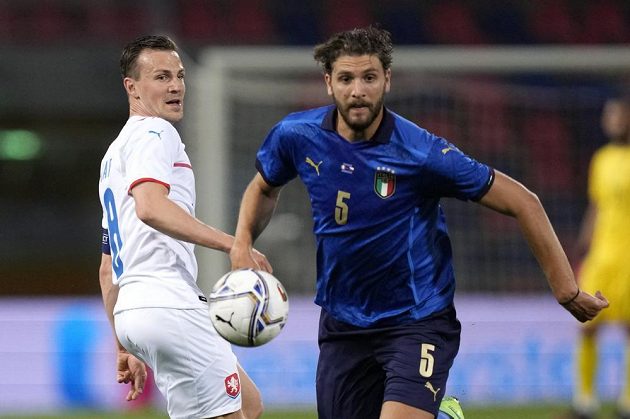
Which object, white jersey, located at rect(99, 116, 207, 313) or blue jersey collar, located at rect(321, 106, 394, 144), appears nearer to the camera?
white jersey, located at rect(99, 116, 207, 313)

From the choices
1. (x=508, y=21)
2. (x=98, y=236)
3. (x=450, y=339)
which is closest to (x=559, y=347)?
(x=450, y=339)

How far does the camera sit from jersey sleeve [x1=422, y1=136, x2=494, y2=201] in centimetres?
474

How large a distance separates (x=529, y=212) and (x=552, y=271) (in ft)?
0.89

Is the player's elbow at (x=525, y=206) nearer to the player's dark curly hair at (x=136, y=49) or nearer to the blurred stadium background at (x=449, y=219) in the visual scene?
the player's dark curly hair at (x=136, y=49)

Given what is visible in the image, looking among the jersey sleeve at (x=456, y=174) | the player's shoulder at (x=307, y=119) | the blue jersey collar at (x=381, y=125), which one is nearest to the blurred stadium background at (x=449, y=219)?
the player's shoulder at (x=307, y=119)

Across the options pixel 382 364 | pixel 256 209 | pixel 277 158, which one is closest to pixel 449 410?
pixel 382 364

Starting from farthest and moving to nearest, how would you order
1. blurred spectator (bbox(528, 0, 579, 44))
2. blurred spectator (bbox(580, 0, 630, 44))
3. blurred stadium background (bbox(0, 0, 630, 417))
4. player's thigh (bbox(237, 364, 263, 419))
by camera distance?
blurred spectator (bbox(528, 0, 579, 44))
blurred spectator (bbox(580, 0, 630, 44))
blurred stadium background (bbox(0, 0, 630, 417))
player's thigh (bbox(237, 364, 263, 419))

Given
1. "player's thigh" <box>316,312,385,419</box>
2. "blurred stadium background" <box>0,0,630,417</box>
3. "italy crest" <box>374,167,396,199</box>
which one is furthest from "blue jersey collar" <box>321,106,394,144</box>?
"blurred stadium background" <box>0,0,630,417</box>

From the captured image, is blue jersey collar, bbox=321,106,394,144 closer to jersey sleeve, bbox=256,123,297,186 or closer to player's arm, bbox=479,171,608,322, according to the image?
jersey sleeve, bbox=256,123,297,186

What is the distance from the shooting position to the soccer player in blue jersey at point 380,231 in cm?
478

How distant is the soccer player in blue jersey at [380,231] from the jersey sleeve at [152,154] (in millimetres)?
393

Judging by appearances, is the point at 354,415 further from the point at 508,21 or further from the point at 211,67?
the point at 508,21

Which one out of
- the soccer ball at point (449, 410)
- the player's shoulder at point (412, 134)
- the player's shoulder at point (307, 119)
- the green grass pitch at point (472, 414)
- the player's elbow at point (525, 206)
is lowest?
the green grass pitch at point (472, 414)

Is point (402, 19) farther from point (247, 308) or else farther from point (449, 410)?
point (247, 308)
